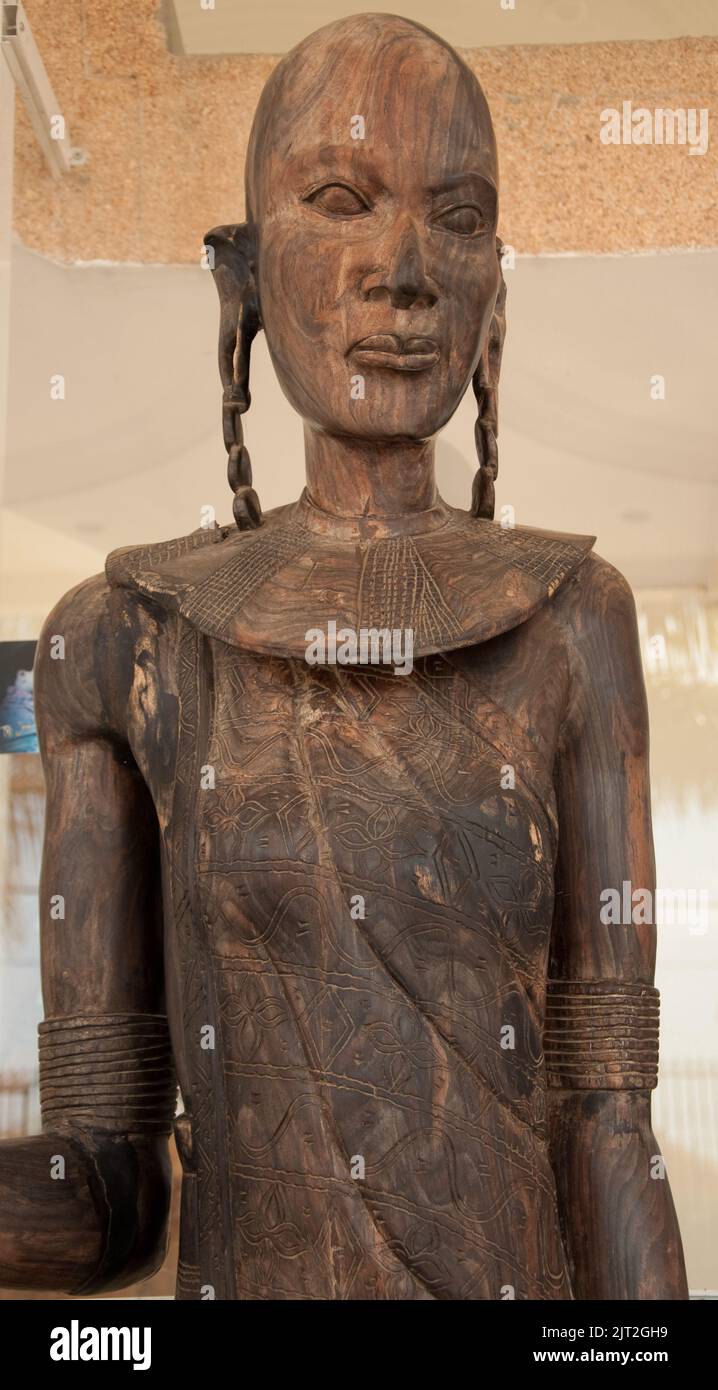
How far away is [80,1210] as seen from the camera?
2.86m

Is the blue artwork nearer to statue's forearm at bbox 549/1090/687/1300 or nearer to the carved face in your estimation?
the carved face

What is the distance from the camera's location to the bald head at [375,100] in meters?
2.87

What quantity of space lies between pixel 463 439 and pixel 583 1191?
2.30m

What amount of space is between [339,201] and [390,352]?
22 centimetres

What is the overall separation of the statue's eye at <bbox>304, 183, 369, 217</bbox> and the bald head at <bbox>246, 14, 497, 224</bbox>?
57 mm

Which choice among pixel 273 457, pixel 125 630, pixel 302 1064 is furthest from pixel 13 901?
pixel 302 1064

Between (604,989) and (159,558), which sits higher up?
(159,558)

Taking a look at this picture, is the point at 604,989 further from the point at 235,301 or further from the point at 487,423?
the point at 235,301

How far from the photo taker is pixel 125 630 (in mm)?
3031

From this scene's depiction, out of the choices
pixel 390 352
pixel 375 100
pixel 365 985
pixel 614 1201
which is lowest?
pixel 614 1201

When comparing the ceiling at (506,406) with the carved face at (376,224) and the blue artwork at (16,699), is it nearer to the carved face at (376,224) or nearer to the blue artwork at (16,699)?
the blue artwork at (16,699)

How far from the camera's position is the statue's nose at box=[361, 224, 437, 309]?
9.33 feet

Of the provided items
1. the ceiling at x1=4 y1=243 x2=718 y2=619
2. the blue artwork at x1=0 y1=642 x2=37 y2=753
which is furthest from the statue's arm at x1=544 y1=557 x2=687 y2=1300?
the blue artwork at x1=0 y1=642 x2=37 y2=753

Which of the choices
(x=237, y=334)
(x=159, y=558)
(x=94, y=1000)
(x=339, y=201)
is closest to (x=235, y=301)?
(x=237, y=334)
